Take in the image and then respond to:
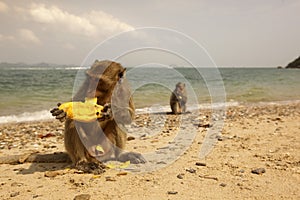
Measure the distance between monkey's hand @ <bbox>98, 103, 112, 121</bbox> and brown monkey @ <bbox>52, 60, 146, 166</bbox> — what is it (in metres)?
0.01

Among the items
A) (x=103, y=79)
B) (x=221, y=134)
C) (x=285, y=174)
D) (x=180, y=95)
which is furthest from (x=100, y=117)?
(x=180, y=95)

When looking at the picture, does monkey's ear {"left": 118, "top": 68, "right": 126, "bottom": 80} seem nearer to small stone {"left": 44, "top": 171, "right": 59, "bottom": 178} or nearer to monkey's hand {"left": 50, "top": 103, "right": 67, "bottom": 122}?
monkey's hand {"left": 50, "top": 103, "right": 67, "bottom": 122}

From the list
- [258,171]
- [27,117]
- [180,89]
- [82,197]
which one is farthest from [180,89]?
[82,197]

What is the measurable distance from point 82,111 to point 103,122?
0.40m

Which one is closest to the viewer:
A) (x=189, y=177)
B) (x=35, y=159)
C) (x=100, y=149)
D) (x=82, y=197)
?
(x=82, y=197)

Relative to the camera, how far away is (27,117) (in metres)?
10.2

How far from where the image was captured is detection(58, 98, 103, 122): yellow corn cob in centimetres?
360

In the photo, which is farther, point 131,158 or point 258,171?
point 131,158

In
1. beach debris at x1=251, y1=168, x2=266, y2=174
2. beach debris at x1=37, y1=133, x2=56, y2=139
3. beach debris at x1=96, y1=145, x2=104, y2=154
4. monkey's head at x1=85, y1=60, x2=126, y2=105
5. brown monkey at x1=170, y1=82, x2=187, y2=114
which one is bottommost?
beach debris at x1=37, y1=133, x2=56, y2=139

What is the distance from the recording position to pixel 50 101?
547 inches

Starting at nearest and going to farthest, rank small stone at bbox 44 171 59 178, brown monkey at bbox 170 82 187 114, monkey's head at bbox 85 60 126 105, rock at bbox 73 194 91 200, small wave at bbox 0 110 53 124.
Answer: rock at bbox 73 194 91 200 → small stone at bbox 44 171 59 178 → monkey's head at bbox 85 60 126 105 → small wave at bbox 0 110 53 124 → brown monkey at bbox 170 82 187 114

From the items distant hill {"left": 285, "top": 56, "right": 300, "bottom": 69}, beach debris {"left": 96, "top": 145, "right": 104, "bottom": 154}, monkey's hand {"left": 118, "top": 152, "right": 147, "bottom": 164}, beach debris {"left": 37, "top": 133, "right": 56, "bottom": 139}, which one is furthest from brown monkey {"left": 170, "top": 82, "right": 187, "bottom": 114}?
distant hill {"left": 285, "top": 56, "right": 300, "bottom": 69}

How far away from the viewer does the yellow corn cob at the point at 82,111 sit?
3.60 metres

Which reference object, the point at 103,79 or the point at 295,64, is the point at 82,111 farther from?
the point at 295,64
